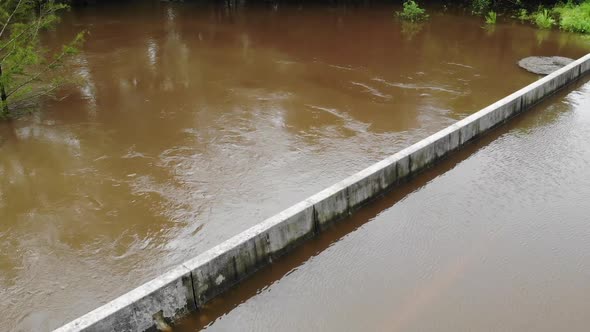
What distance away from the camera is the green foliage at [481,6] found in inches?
811

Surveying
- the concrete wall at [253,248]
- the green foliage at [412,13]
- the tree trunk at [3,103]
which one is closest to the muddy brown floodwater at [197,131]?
the tree trunk at [3,103]

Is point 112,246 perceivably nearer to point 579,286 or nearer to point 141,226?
point 141,226

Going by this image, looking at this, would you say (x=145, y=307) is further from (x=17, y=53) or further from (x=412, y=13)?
(x=412, y=13)

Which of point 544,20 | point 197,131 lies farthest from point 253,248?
point 544,20

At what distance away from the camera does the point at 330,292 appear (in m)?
5.36

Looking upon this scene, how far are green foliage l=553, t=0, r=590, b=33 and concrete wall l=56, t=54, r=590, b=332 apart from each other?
37.9 ft

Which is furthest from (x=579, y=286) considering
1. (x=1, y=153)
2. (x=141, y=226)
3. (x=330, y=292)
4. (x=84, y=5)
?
(x=84, y=5)

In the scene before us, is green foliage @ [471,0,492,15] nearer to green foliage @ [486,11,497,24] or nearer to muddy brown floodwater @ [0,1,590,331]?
green foliage @ [486,11,497,24]

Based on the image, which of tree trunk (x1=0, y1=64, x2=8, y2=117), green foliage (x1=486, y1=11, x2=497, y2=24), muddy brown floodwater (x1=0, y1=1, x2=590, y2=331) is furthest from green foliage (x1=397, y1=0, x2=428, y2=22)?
tree trunk (x1=0, y1=64, x2=8, y2=117)

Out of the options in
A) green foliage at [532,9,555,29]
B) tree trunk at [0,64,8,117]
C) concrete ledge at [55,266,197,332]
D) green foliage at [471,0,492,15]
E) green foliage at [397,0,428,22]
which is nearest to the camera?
concrete ledge at [55,266,197,332]

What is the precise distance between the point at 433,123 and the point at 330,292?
209 inches

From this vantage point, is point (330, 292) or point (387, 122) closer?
point (330, 292)

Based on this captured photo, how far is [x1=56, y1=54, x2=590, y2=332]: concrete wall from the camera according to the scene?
459cm

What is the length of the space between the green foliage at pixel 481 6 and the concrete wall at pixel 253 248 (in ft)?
46.4
